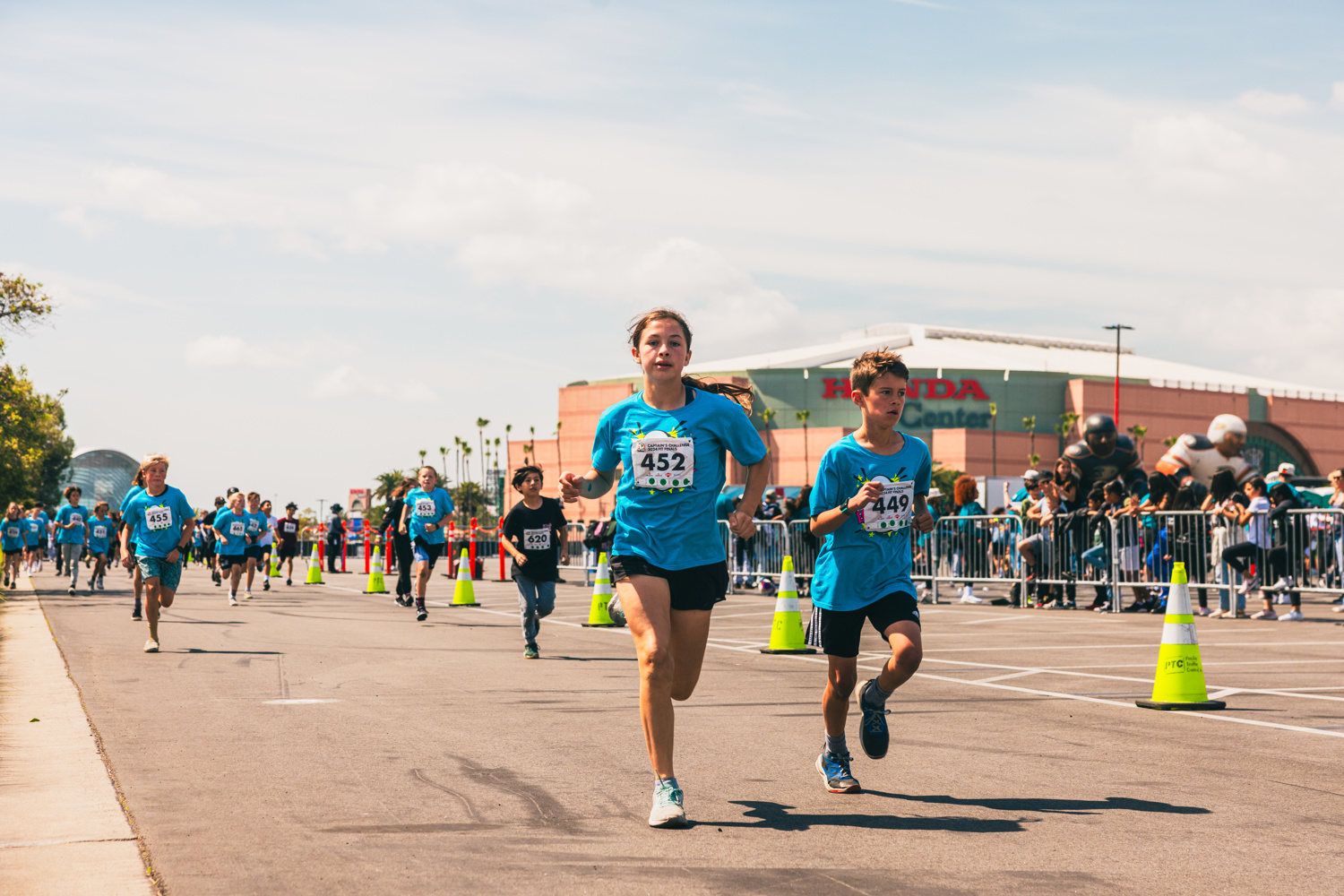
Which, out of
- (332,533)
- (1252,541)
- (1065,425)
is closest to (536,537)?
(1252,541)

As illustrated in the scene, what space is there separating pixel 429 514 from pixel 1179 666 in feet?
38.6

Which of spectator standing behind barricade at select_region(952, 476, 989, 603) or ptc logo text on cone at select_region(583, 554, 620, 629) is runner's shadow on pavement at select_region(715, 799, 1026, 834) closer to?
ptc logo text on cone at select_region(583, 554, 620, 629)

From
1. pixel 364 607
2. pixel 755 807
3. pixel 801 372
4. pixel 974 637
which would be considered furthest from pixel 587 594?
pixel 801 372

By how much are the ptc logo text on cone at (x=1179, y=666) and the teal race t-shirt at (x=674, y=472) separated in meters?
4.17

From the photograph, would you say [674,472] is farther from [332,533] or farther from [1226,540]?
[332,533]

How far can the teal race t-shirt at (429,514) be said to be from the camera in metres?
18.3

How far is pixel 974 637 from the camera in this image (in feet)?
47.6

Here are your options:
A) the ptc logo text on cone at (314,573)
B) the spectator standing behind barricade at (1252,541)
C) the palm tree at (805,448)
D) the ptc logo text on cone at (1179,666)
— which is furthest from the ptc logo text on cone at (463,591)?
the palm tree at (805,448)

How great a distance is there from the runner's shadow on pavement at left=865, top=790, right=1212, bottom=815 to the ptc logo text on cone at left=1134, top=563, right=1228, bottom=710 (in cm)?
314

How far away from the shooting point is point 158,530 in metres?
13.1

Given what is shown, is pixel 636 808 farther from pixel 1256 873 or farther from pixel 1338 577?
pixel 1338 577

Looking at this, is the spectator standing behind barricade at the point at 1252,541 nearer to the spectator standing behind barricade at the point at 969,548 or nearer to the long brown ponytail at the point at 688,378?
the spectator standing behind barricade at the point at 969,548

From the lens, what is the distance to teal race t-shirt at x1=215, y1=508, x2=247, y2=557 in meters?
21.9

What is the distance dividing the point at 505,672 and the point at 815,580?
17.9ft
